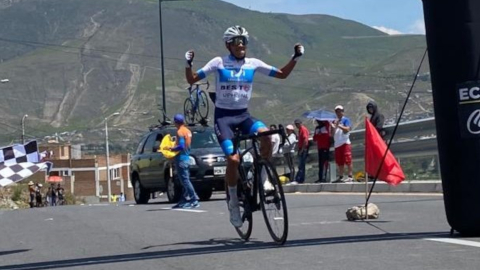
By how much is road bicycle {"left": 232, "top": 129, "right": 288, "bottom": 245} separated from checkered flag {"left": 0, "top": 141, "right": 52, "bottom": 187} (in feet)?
49.7

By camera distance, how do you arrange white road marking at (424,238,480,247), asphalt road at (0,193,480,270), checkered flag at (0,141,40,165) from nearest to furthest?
asphalt road at (0,193,480,270)
white road marking at (424,238,480,247)
checkered flag at (0,141,40,165)

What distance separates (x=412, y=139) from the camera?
22.4 m

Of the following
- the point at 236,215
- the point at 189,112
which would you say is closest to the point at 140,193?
the point at 189,112

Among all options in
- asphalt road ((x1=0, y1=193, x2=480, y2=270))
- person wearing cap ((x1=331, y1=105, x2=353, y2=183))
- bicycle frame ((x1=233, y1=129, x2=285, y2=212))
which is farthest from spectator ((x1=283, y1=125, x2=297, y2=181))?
bicycle frame ((x1=233, y1=129, x2=285, y2=212))

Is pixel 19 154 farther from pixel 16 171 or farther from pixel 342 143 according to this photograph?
pixel 342 143

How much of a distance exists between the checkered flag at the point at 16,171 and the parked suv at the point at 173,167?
9.44ft

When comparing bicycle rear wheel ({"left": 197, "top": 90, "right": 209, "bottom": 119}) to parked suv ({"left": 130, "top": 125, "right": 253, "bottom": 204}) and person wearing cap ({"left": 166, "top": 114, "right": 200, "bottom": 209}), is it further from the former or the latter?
person wearing cap ({"left": 166, "top": 114, "right": 200, "bottom": 209})

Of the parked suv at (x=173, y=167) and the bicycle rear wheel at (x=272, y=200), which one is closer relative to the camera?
the bicycle rear wheel at (x=272, y=200)

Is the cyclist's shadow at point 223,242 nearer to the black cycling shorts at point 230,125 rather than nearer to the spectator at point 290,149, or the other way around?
the black cycling shorts at point 230,125

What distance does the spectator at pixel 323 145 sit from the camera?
24.2 meters

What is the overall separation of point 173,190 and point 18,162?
24.5ft

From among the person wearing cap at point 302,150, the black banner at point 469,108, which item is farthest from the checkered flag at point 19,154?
the black banner at point 469,108

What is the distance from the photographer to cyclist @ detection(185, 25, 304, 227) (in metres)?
10.8

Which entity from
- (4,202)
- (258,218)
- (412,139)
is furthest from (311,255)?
(4,202)
